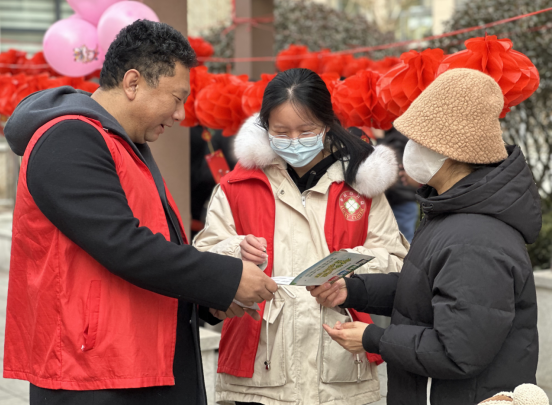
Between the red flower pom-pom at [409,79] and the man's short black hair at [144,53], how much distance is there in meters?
1.29

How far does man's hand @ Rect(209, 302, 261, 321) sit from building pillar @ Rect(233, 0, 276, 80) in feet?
13.0

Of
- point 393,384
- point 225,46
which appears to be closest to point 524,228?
point 393,384

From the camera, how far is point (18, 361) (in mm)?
2178

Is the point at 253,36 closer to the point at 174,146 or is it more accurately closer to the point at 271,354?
the point at 174,146

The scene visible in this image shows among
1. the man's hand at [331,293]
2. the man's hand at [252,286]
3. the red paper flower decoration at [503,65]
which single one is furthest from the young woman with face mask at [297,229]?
the red paper flower decoration at [503,65]

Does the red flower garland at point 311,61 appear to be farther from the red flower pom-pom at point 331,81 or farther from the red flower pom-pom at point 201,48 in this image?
the red flower pom-pom at point 331,81

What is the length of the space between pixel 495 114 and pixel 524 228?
0.33 metres

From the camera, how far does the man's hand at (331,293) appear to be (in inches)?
95.8

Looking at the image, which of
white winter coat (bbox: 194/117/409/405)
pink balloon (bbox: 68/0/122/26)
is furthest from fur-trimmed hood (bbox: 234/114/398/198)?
pink balloon (bbox: 68/0/122/26)

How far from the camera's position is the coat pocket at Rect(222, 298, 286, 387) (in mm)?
2559

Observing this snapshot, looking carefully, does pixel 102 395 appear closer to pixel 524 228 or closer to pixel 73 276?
pixel 73 276

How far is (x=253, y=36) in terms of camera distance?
6.32m

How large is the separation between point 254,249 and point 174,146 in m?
2.24

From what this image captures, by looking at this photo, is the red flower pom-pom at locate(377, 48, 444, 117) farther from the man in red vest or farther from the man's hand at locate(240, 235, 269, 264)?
the man in red vest
